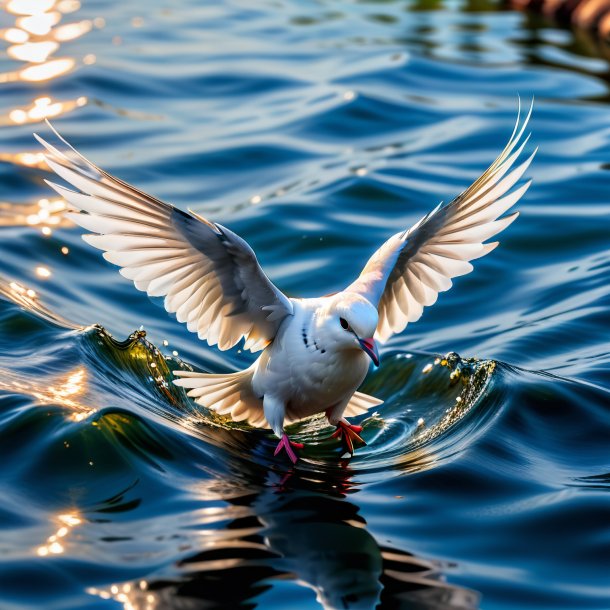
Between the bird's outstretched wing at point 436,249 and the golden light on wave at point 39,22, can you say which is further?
the golden light on wave at point 39,22

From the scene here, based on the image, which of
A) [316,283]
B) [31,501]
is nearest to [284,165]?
[316,283]

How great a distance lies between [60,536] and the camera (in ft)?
18.2

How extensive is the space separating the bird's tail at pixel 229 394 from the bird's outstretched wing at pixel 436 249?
0.97 metres

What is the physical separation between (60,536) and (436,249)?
323 cm

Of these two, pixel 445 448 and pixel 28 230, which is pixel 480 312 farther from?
pixel 28 230

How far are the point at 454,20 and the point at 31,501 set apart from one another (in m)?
14.1

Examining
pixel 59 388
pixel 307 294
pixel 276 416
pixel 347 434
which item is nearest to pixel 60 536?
pixel 59 388

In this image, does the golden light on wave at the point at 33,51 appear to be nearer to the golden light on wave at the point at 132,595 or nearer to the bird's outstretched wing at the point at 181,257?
the bird's outstretched wing at the point at 181,257

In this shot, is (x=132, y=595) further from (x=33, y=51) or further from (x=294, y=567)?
(x=33, y=51)

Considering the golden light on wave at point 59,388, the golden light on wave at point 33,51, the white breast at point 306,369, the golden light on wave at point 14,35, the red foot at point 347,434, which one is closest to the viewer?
the golden light on wave at point 59,388

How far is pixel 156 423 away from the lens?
6.66 meters

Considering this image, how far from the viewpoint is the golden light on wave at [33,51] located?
1571cm

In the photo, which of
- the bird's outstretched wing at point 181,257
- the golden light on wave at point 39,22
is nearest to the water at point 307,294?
the golden light on wave at point 39,22

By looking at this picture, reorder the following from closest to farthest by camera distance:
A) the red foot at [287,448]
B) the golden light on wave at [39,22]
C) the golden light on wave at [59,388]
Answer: the golden light on wave at [59,388] < the red foot at [287,448] < the golden light on wave at [39,22]
